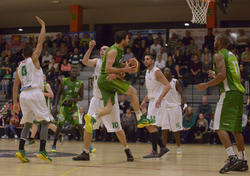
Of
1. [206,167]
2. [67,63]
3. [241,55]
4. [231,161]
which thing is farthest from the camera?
[67,63]

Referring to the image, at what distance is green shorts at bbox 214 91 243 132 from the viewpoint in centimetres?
599

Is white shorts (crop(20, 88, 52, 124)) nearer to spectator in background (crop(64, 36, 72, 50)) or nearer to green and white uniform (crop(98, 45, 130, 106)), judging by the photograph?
green and white uniform (crop(98, 45, 130, 106))

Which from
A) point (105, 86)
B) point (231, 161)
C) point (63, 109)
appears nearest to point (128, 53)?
point (63, 109)

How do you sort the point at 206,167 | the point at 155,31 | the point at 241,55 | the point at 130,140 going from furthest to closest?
the point at 155,31
the point at 241,55
the point at 130,140
the point at 206,167

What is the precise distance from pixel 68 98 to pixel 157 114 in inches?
83.5

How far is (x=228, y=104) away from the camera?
19.9 feet

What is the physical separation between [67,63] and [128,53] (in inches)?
103

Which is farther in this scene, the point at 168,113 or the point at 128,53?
the point at 128,53

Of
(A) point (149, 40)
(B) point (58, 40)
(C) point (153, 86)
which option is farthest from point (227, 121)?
(B) point (58, 40)

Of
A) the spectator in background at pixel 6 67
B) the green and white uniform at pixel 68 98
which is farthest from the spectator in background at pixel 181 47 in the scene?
the green and white uniform at pixel 68 98

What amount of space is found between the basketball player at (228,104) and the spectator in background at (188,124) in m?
7.83

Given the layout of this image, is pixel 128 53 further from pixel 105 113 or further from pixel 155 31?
pixel 105 113

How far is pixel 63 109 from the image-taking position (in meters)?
9.84

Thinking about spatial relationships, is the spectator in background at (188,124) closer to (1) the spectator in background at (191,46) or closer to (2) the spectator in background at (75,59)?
(1) the spectator in background at (191,46)
